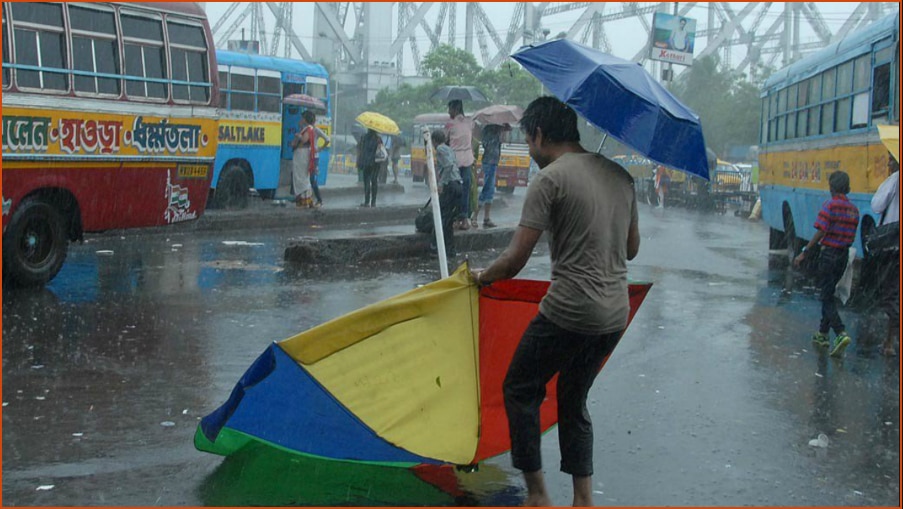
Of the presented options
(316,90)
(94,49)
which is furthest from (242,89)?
(94,49)

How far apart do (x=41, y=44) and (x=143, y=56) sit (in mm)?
1550

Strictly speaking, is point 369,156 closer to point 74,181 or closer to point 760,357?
point 74,181

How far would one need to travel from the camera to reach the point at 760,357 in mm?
8594

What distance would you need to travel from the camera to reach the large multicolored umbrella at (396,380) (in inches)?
189

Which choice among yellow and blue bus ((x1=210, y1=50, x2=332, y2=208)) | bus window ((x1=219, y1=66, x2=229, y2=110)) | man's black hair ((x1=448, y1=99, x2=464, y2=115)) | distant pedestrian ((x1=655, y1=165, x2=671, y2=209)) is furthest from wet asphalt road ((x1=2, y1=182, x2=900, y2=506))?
distant pedestrian ((x1=655, y1=165, x2=671, y2=209))

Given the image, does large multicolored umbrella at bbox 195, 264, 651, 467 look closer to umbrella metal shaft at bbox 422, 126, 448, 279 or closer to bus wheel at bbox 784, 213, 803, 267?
umbrella metal shaft at bbox 422, 126, 448, 279

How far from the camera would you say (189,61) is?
12805mm

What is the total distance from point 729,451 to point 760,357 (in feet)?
9.54

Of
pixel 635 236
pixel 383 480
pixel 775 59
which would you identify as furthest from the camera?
pixel 775 59

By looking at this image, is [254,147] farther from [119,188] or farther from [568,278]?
[568,278]

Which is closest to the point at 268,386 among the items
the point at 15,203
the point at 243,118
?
the point at 15,203

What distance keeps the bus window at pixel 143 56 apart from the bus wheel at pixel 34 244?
1779 mm

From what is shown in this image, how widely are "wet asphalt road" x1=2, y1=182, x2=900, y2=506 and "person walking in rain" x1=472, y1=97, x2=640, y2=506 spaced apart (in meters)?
0.46

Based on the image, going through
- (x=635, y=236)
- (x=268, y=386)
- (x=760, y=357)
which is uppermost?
(x=635, y=236)
